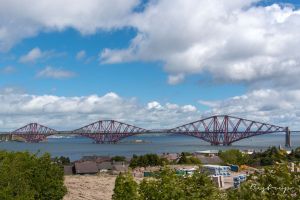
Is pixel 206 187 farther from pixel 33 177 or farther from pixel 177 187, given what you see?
pixel 33 177

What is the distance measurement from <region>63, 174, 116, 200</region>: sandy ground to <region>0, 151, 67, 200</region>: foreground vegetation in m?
6.58

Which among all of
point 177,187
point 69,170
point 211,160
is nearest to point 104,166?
point 69,170

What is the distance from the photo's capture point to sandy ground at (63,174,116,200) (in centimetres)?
3028

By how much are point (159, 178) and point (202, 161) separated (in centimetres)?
4948

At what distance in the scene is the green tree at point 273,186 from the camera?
6.04 metres

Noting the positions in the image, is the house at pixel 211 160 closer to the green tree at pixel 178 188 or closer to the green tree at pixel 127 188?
the green tree at pixel 127 188

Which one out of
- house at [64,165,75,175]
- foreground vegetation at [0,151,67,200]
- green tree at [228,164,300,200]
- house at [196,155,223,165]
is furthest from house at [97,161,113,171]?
green tree at [228,164,300,200]

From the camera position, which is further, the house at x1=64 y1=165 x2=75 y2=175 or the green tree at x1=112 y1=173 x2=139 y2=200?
the house at x1=64 y1=165 x2=75 y2=175

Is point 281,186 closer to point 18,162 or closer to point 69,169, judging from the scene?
point 18,162

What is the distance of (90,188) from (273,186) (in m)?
30.1

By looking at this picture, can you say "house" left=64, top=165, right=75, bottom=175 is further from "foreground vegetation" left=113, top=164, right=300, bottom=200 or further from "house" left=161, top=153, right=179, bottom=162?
"foreground vegetation" left=113, top=164, right=300, bottom=200

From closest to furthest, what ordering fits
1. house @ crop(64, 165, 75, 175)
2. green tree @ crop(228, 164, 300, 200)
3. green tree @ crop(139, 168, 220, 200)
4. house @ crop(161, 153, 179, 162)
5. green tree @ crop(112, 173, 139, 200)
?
green tree @ crop(228, 164, 300, 200), green tree @ crop(139, 168, 220, 200), green tree @ crop(112, 173, 139, 200), house @ crop(64, 165, 75, 175), house @ crop(161, 153, 179, 162)

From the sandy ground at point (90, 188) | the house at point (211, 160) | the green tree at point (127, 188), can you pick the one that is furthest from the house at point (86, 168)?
the green tree at point (127, 188)

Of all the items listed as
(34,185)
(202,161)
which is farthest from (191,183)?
(202,161)
